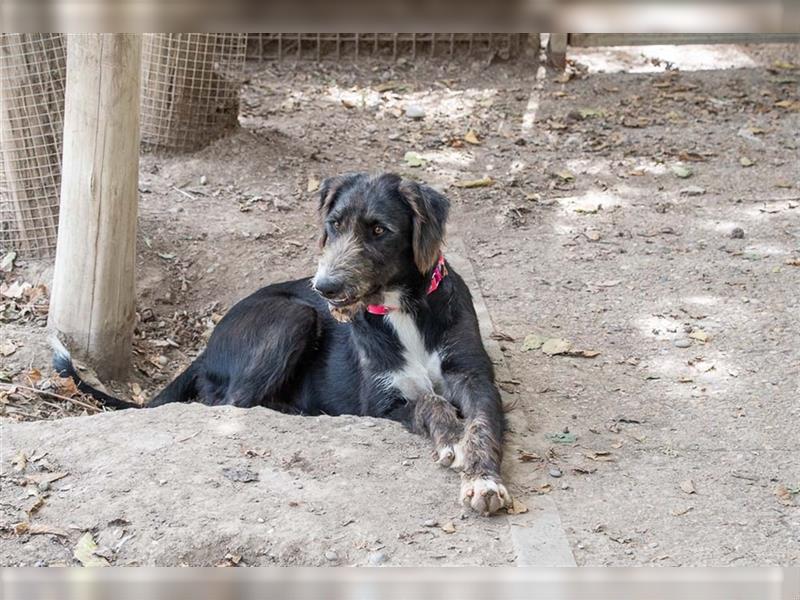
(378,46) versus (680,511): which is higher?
(378,46)

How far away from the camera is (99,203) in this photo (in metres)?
5.51

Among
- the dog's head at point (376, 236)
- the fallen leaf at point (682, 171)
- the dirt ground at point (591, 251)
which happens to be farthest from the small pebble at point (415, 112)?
the dog's head at point (376, 236)

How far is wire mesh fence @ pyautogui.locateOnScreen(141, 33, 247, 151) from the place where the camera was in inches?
308

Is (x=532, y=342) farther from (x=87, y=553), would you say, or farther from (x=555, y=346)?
(x=87, y=553)

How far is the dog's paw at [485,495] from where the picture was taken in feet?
13.4

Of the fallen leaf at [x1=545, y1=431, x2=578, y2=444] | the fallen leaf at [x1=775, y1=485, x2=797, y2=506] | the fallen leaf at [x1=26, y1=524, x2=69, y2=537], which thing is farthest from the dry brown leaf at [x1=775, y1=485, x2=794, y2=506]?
the fallen leaf at [x1=26, y1=524, x2=69, y2=537]

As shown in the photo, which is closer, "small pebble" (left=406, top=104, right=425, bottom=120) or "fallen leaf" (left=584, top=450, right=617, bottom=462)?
"fallen leaf" (left=584, top=450, right=617, bottom=462)

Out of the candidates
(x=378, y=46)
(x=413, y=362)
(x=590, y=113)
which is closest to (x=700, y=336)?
(x=413, y=362)

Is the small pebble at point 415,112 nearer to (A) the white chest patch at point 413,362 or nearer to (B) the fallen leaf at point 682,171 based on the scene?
(B) the fallen leaf at point 682,171

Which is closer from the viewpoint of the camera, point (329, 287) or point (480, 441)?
point (480, 441)

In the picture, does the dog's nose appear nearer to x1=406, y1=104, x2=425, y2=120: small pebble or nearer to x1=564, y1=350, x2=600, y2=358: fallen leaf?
x1=564, y1=350, x2=600, y2=358: fallen leaf

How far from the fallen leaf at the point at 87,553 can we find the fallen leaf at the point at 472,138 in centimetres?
595

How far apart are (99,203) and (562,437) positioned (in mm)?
2843

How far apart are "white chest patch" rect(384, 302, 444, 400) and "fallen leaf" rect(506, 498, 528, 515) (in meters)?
1.00
